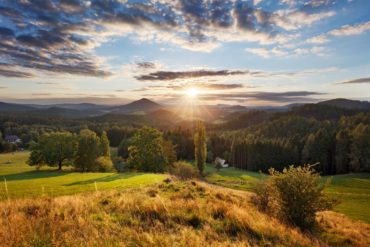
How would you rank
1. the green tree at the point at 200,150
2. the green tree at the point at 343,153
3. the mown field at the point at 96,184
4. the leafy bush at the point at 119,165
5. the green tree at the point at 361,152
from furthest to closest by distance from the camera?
the green tree at the point at 343,153
the leafy bush at the point at 119,165
the green tree at the point at 361,152
the green tree at the point at 200,150
the mown field at the point at 96,184

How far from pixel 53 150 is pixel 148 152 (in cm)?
1793

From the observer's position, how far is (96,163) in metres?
58.2

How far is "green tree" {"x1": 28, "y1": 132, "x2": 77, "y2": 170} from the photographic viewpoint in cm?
4981

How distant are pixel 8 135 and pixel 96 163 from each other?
113 meters

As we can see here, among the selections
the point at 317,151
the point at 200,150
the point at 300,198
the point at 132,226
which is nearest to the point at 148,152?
the point at 200,150

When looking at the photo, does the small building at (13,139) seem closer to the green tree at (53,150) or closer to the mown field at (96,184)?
the green tree at (53,150)

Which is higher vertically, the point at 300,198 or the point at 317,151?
the point at 300,198

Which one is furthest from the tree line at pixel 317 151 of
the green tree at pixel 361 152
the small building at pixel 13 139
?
the small building at pixel 13 139

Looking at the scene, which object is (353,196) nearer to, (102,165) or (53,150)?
(102,165)

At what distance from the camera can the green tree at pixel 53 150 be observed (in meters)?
49.8

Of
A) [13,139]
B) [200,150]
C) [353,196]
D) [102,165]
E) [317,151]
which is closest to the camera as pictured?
[353,196]

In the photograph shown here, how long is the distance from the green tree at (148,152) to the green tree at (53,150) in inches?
503

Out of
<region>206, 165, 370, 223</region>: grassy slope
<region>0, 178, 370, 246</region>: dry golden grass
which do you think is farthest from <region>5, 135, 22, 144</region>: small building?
<region>0, 178, 370, 246</region>: dry golden grass

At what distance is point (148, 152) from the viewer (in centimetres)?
5197
